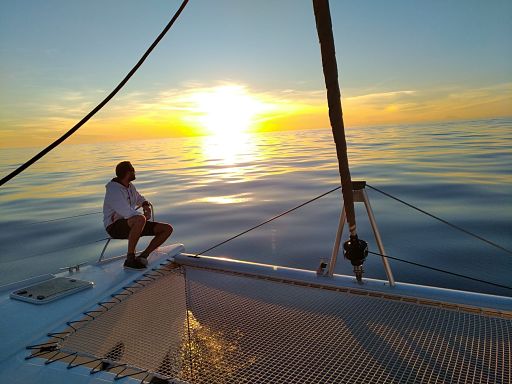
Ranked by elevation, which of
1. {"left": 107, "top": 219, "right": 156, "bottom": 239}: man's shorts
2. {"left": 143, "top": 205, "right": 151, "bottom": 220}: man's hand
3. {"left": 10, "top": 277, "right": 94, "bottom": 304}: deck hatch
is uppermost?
{"left": 143, "top": 205, "right": 151, "bottom": 220}: man's hand

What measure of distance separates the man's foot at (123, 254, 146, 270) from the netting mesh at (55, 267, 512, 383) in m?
0.42

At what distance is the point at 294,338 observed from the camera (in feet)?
10.4

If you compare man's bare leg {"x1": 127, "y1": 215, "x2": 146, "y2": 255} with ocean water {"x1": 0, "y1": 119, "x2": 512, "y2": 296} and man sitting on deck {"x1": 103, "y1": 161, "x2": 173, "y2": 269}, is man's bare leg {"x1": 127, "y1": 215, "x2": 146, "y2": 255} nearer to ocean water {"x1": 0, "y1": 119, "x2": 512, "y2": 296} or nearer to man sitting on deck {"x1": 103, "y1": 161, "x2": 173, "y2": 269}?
man sitting on deck {"x1": 103, "y1": 161, "x2": 173, "y2": 269}

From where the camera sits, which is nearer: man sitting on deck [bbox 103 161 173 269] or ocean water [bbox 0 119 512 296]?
man sitting on deck [bbox 103 161 173 269]

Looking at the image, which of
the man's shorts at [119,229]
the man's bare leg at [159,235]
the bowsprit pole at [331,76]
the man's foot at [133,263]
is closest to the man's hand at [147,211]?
the man's bare leg at [159,235]

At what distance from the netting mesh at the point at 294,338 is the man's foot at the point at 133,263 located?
0.42 meters

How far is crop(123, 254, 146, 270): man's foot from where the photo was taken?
4398 mm

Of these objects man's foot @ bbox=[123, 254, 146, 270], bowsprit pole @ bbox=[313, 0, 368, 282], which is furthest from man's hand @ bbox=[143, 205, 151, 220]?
bowsprit pole @ bbox=[313, 0, 368, 282]

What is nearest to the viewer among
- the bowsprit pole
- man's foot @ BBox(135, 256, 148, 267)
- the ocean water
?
the bowsprit pole

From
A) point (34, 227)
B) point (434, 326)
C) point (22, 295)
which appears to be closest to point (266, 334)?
point (434, 326)

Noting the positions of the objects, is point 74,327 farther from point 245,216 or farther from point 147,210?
point 245,216

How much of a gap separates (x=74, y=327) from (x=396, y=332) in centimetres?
265

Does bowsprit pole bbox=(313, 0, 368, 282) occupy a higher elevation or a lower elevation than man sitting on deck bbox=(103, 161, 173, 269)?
higher

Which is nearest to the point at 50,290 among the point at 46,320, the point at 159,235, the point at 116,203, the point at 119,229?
the point at 46,320
